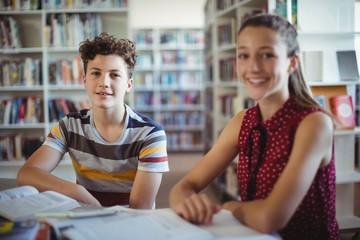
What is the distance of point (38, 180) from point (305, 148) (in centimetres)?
92

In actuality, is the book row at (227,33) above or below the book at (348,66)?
above

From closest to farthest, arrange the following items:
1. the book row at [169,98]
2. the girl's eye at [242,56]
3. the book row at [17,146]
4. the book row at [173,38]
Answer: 1. the girl's eye at [242,56]
2. the book row at [17,146]
3. the book row at [173,38]
4. the book row at [169,98]

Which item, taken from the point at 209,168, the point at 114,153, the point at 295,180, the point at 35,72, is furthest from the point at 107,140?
the point at 35,72

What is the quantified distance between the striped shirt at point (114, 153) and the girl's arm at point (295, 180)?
592mm

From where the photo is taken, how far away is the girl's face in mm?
1051

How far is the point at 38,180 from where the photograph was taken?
4.64ft

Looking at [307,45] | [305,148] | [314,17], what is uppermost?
[314,17]

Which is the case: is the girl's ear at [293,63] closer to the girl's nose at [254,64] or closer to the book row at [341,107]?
the girl's nose at [254,64]

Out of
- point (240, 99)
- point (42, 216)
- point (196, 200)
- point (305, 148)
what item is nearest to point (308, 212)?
point (305, 148)

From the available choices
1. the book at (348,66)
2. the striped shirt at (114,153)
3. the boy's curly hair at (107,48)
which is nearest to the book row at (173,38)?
the book at (348,66)

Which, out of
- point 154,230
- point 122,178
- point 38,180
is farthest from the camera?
point 122,178

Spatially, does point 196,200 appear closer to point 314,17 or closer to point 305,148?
point 305,148

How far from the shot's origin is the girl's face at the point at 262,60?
1.05 m

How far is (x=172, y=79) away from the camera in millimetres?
7062
